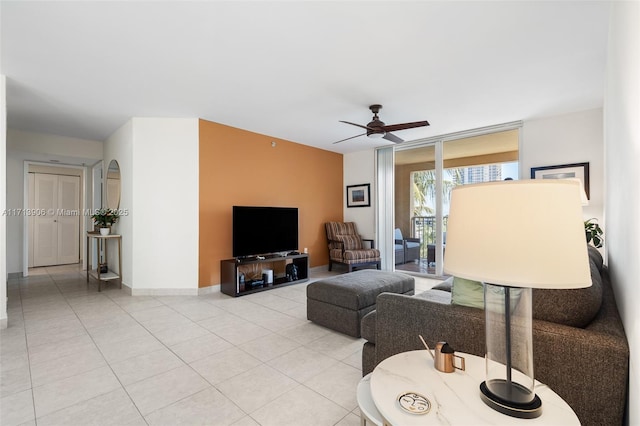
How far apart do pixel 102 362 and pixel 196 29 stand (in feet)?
8.79

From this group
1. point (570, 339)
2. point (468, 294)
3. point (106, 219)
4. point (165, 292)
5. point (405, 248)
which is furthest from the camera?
point (405, 248)

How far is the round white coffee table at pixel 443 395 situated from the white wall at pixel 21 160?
6523 mm

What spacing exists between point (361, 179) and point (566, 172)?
3489 mm

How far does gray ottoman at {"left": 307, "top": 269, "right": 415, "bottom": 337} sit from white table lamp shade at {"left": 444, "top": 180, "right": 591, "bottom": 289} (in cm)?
208

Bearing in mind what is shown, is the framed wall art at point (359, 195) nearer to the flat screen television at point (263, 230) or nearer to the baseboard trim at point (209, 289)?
the flat screen television at point (263, 230)

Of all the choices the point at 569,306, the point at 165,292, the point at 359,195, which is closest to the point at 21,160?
the point at 165,292

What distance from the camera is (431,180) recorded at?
5.76 m

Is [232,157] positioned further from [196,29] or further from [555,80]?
[555,80]

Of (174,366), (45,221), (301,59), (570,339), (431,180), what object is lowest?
(174,366)

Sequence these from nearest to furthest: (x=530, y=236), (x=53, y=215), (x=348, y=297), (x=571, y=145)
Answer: (x=530, y=236)
(x=348, y=297)
(x=571, y=145)
(x=53, y=215)

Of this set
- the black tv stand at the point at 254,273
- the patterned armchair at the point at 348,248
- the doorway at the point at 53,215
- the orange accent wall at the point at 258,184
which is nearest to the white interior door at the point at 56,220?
the doorway at the point at 53,215

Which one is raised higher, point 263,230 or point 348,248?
point 263,230

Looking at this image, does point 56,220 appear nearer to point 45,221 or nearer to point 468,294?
point 45,221

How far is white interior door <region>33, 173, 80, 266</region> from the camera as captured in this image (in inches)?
261
